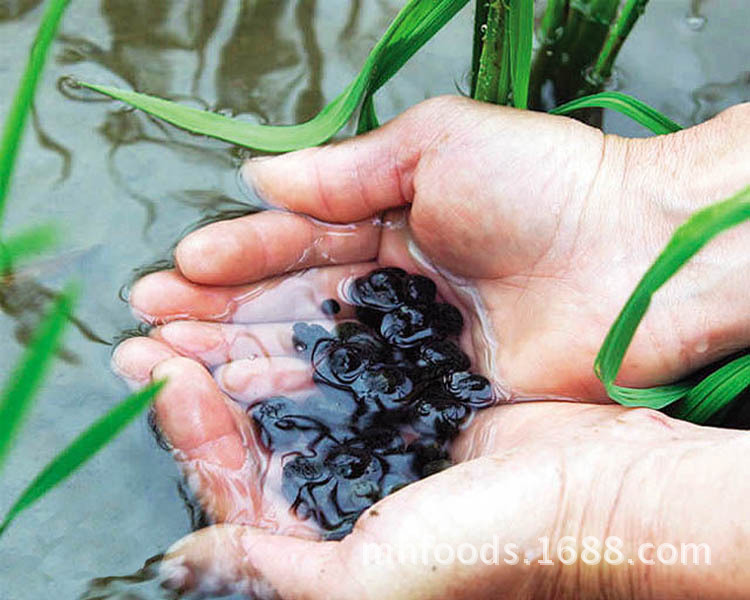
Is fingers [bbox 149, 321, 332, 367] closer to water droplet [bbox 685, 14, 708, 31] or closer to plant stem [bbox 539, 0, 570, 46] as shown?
plant stem [bbox 539, 0, 570, 46]

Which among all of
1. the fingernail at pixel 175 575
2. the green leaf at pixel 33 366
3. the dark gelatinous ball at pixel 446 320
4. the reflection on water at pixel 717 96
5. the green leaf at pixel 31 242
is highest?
the reflection on water at pixel 717 96

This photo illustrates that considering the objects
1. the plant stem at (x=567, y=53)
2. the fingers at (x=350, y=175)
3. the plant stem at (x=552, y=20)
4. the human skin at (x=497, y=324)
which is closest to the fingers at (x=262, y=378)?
the human skin at (x=497, y=324)

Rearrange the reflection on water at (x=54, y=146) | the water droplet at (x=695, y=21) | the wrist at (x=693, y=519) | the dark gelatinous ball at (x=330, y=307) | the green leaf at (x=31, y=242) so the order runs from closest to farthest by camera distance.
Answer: the green leaf at (x=31, y=242) → the wrist at (x=693, y=519) → the dark gelatinous ball at (x=330, y=307) → the reflection on water at (x=54, y=146) → the water droplet at (x=695, y=21)

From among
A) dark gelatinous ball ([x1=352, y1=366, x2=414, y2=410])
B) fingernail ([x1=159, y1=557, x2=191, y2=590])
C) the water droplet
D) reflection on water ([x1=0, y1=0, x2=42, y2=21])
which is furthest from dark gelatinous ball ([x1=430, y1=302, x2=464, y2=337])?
reflection on water ([x1=0, y1=0, x2=42, y2=21])

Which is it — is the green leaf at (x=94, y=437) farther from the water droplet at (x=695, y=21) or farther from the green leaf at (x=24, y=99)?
the water droplet at (x=695, y=21)

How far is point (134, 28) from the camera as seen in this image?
2010 millimetres

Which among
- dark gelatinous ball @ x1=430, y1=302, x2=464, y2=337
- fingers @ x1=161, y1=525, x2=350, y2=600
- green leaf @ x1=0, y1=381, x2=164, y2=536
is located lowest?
fingers @ x1=161, y1=525, x2=350, y2=600

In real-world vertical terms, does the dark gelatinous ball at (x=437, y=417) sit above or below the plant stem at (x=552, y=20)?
below

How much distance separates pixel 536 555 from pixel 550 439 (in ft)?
0.62

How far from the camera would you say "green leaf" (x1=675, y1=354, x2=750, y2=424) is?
1377mm

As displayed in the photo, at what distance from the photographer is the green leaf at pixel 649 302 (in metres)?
0.96

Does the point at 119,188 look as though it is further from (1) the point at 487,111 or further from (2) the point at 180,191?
(1) the point at 487,111

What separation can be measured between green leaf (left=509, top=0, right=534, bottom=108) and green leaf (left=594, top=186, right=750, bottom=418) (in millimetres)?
580

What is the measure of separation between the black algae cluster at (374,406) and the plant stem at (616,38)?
69 cm
